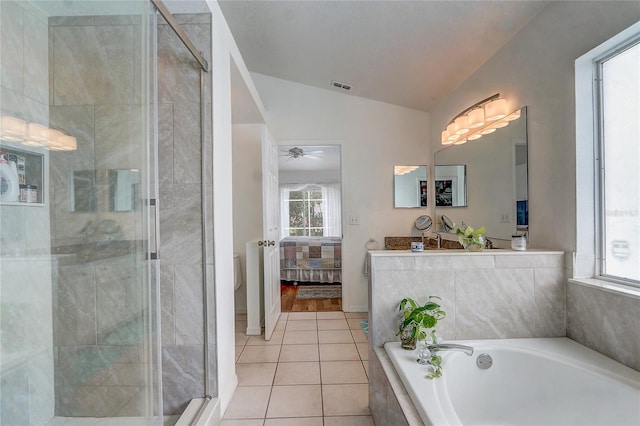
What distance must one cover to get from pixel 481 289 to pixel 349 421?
1.05 m

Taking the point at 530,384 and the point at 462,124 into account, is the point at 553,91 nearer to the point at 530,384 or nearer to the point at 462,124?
the point at 462,124

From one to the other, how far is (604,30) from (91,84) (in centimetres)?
244

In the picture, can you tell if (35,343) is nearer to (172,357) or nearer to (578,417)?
(172,357)

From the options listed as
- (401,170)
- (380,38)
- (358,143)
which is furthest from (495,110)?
(358,143)

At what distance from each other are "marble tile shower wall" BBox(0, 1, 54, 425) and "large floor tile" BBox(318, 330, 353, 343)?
73.8 inches

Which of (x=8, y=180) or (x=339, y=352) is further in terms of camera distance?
(x=339, y=352)

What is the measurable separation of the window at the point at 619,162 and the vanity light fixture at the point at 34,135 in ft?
8.59

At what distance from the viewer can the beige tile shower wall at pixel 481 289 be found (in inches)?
66.2

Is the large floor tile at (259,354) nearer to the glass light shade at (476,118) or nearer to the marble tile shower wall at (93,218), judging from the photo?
the marble tile shower wall at (93,218)

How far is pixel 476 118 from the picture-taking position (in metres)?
2.42

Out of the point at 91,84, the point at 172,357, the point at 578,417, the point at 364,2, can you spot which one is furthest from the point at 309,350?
the point at 364,2

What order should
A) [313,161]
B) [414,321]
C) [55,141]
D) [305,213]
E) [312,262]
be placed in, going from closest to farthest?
1. [55,141]
2. [414,321]
3. [312,262]
4. [313,161]
5. [305,213]

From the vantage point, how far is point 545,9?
173cm

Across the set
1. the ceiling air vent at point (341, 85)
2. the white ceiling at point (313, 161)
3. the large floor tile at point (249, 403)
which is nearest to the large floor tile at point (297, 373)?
the large floor tile at point (249, 403)
